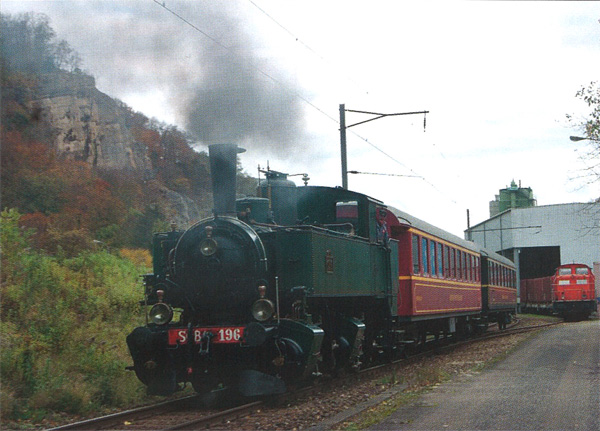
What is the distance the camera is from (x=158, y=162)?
102 ft

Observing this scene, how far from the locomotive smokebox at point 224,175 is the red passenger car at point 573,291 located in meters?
34.8

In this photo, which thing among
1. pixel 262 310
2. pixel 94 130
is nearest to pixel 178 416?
pixel 262 310

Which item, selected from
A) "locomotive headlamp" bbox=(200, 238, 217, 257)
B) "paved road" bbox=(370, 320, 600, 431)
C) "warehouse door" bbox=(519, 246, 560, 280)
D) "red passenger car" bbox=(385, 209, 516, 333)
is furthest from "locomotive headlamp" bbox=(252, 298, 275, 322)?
"warehouse door" bbox=(519, 246, 560, 280)

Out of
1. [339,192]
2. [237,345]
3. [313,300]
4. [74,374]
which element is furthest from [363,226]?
[74,374]

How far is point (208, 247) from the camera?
9852 mm

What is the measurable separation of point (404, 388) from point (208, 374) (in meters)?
3.18

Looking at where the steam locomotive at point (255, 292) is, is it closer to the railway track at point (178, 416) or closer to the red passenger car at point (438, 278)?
the railway track at point (178, 416)

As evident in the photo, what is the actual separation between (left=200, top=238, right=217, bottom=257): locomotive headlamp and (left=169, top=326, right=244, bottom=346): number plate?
1.04 metres

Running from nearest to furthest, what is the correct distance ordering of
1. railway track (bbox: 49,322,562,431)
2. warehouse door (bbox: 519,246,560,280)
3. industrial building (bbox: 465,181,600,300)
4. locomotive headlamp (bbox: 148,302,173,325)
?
1. railway track (bbox: 49,322,562,431)
2. locomotive headlamp (bbox: 148,302,173,325)
3. industrial building (bbox: 465,181,600,300)
4. warehouse door (bbox: 519,246,560,280)

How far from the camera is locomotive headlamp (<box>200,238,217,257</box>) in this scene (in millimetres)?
9820

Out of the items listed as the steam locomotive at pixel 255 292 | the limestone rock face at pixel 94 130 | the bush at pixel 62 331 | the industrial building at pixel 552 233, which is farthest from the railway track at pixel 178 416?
the industrial building at pixel 552 233

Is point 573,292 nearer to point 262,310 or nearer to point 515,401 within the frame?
point 515,401

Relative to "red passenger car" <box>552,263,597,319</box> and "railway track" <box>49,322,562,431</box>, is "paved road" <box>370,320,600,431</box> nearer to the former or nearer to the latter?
"railway track" <box>49,322,562,431</box>

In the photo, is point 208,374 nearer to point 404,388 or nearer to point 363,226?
point 404,388
